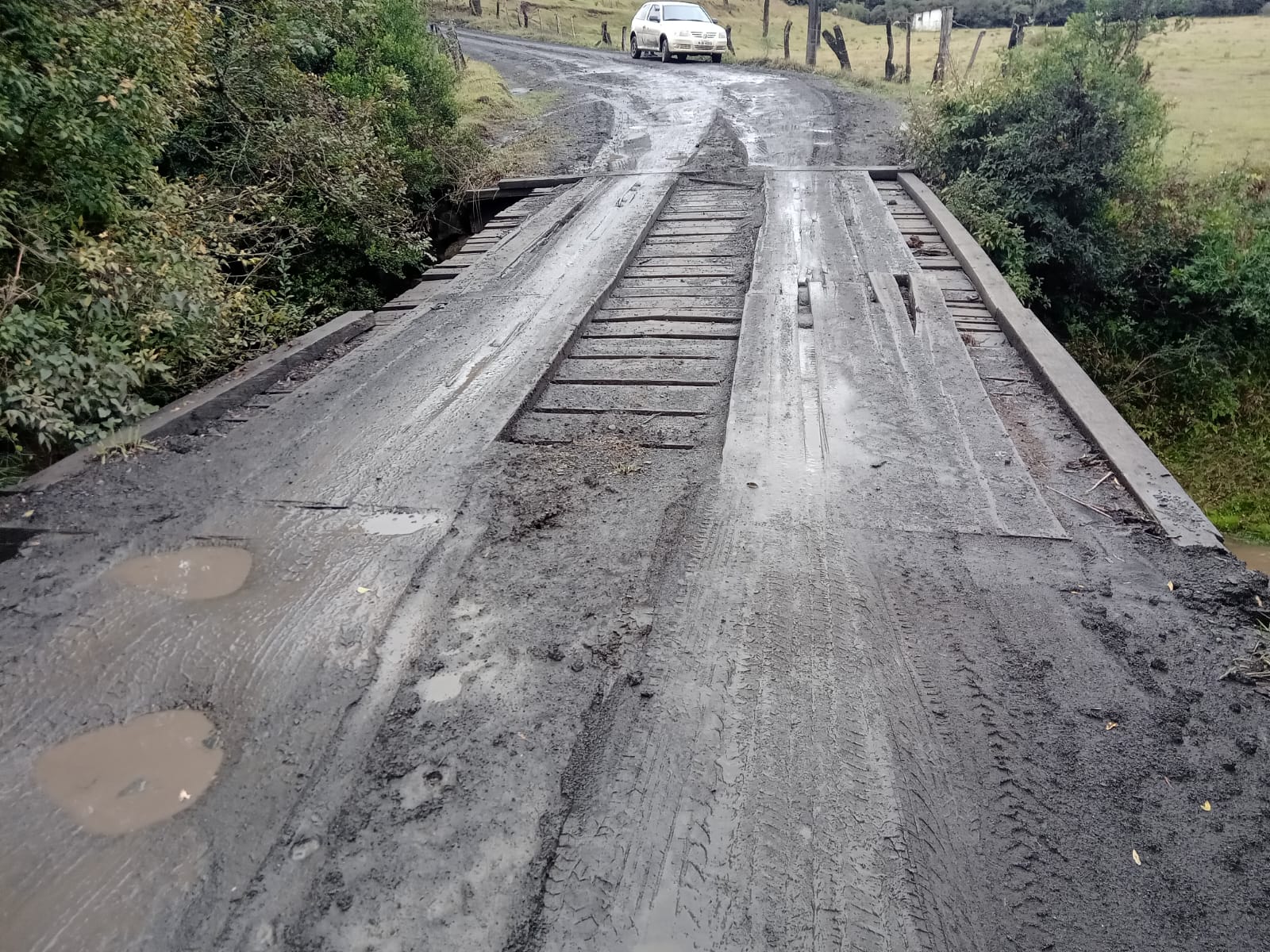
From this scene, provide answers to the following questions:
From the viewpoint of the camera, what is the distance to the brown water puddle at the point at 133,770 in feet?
7.55

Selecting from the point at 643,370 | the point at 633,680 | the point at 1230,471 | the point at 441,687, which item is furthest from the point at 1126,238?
the point at 441,687

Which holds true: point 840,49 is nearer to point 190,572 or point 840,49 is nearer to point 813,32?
point 813,32

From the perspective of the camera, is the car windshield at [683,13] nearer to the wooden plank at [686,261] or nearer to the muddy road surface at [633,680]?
the wooden plank at [686,261]

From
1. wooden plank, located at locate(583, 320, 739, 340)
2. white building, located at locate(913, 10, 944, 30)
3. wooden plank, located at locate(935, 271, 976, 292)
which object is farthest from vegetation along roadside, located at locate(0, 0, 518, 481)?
white building, located at locate(913, 10, 944, 30)

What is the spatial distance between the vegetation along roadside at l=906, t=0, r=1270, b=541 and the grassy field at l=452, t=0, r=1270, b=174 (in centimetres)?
114

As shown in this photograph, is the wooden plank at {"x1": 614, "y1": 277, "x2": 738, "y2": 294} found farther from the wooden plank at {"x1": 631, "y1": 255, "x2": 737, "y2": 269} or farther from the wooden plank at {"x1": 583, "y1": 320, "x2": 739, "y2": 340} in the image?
the wooden plank at {"x1": 583, "y1": 320, "x2": 739, "y2": 340}

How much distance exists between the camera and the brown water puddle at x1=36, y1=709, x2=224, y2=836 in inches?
90.6

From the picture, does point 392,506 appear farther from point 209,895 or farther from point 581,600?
point 209,895

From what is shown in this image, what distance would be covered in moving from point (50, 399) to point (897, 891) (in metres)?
4.49

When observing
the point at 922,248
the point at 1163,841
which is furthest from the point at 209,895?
the point at 922,248

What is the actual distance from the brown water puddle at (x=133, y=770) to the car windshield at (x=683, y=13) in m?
21.7

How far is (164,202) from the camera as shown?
5348 millimetres

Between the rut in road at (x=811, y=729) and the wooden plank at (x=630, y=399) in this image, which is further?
the wooden plank at (x=630, y=399)

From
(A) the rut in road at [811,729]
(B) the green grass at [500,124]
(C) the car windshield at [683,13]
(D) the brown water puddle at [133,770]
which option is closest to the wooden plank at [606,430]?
(A) the rut in road at [811,729]
